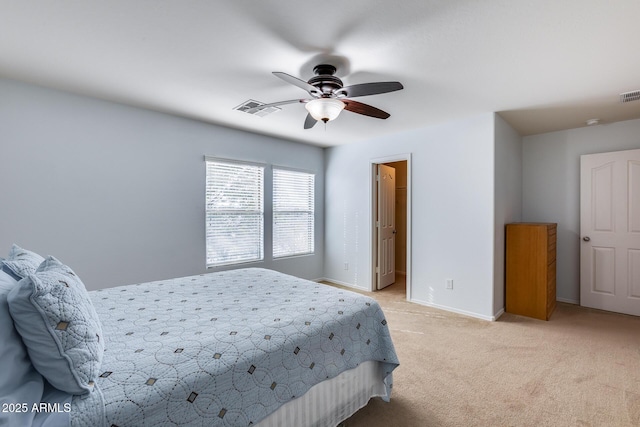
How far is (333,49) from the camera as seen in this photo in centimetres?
208

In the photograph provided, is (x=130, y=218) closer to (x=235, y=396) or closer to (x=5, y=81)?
(x=5, y=81)

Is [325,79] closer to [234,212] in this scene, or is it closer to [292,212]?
[234,212]

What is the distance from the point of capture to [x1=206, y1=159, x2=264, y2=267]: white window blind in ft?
12.9

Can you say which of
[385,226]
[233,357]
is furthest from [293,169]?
[233,357]

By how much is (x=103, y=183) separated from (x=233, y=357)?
275 centimetres

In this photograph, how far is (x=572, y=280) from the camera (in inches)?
164

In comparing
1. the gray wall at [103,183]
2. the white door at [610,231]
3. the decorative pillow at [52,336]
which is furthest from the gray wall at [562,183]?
the decorative pillow at [52,336]

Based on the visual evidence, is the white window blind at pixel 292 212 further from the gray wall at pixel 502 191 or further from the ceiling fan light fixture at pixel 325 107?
the gray wall at pixel 502 191

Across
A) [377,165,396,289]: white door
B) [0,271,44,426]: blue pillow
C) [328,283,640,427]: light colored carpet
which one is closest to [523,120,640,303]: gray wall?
[328,283,640,427]: light colored carpet

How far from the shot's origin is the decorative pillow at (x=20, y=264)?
1355 millimetres

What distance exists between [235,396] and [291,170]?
388 centimetres

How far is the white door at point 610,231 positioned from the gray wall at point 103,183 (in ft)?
16.2

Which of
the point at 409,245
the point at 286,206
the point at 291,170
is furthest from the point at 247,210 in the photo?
the point at 409,245

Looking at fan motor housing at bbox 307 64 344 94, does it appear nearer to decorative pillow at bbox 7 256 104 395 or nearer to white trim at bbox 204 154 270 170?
decorative pillow at bbox 7 256 104 395
